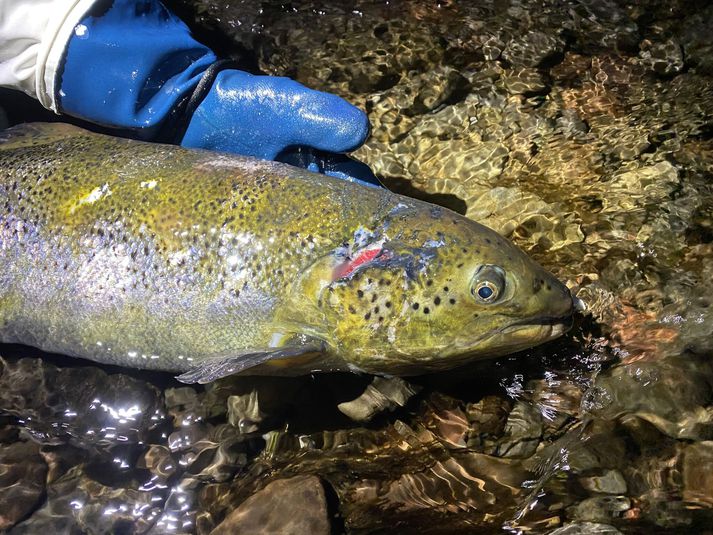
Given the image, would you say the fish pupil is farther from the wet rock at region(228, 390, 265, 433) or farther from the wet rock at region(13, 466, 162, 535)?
the wet rock at region(13, 466, 162, 535)

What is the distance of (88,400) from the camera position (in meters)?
4.01

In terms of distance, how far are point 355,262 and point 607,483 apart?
5.84 feet

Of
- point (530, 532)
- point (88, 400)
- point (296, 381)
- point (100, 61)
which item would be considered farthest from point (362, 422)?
point (100, 61)

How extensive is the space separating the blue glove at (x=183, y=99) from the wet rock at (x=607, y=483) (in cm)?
237

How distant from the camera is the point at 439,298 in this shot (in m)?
2.95

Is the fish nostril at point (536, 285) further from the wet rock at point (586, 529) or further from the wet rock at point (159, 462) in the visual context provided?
the wet rock at point (159, 462)

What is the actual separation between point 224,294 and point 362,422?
1337mm

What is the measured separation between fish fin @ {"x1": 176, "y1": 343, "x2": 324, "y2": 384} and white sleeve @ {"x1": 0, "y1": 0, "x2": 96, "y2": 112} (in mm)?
2352

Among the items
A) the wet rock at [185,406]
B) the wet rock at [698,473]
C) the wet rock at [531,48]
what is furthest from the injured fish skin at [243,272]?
the wet rock at [531,48]

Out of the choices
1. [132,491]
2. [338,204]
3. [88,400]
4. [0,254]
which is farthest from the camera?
[88,400]

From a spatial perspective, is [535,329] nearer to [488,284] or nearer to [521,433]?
[488,284]

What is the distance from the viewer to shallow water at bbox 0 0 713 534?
3.25 m

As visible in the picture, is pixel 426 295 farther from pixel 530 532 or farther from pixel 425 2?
pixel 425 2

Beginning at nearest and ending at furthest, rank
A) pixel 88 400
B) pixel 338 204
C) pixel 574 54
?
pixel 338 204
pixel 88 400
pixel 574 54
